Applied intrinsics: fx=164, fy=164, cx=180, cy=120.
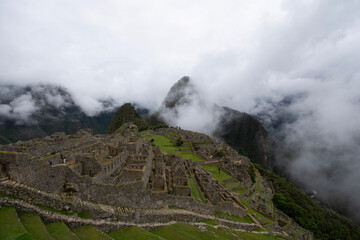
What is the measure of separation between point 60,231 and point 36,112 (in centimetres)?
8238

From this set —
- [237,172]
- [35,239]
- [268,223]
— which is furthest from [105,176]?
[237,172]

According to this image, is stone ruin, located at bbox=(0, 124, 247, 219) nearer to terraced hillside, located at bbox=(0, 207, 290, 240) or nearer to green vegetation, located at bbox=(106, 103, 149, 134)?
terraced hillside, located at bbox=(0, 207, 290, 240)

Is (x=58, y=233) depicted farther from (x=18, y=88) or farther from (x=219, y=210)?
(x=18, y=88)

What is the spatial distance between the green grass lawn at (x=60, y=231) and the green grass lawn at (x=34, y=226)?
0.69 metres

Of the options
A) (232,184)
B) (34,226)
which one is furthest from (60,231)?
(232,184)

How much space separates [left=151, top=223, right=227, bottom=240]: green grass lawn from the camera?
580 inches

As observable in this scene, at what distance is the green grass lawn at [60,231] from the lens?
29.2 feet

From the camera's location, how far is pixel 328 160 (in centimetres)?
16350

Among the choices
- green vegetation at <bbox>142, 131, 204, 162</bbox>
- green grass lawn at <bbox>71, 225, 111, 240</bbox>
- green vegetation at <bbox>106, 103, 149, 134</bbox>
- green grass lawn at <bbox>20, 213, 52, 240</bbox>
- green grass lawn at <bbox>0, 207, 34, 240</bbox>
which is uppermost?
green vegetation at <bbox>106, 103, 149, 134</bbox>

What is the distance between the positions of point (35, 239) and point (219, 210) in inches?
985

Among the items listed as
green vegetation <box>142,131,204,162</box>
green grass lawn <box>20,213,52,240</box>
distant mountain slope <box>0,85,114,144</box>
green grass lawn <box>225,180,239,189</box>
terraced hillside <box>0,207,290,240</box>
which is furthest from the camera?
distant mountain slope <box>0,85,114,144</box>

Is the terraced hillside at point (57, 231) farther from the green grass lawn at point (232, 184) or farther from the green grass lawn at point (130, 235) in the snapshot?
the green grass lawn at point (232, 184)

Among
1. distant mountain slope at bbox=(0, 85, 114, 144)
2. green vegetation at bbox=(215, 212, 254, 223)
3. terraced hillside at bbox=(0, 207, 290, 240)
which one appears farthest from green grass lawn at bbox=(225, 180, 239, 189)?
distant mountain slope at bbox=(0, 85, 114, 144)

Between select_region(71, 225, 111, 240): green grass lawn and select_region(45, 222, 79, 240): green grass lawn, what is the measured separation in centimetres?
89
